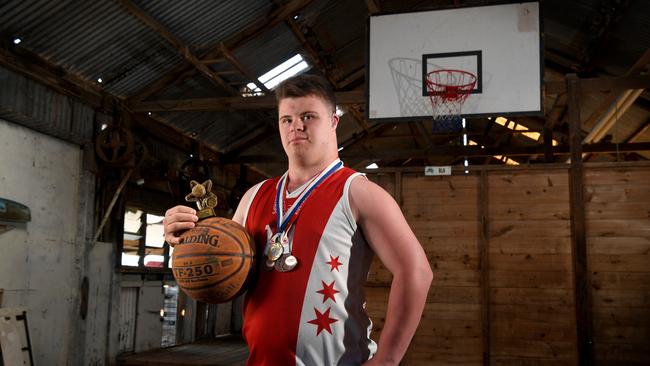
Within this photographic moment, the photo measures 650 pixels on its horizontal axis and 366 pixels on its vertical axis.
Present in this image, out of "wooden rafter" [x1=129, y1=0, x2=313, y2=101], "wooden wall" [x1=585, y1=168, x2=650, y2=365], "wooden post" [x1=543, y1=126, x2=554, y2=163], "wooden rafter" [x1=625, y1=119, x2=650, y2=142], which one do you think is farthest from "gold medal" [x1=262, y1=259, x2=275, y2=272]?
"wooden rafter" [x1=625, y1=119, x2=650, y2=142]

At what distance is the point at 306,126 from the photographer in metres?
1.71

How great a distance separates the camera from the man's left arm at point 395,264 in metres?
1.55

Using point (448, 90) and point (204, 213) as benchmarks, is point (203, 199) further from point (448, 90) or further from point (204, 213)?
point (448, 90)

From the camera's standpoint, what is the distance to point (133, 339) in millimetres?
9320

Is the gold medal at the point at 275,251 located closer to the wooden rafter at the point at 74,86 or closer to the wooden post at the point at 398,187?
the wooden post at the point at 398,187

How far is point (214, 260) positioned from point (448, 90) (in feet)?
18.7

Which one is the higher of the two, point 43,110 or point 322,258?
point 43,110

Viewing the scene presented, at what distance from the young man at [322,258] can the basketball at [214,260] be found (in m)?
0.05

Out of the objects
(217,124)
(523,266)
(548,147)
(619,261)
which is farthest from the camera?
(217,124)

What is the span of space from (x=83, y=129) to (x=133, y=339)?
3.45m

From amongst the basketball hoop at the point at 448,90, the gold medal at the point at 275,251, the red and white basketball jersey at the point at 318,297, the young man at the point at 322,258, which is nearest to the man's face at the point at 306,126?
the young man at the point at 322,258

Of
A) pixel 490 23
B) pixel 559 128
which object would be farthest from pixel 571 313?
pixel 559 128

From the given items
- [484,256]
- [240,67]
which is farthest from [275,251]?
[240,67]

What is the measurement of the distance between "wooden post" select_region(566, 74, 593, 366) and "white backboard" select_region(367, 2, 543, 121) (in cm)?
63
